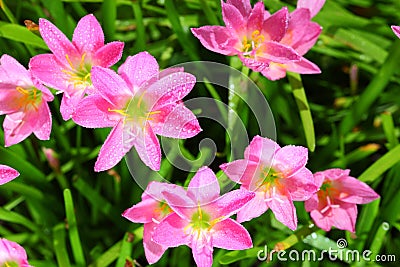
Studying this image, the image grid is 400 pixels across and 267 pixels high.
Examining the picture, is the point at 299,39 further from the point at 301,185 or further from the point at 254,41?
the point at 301,185

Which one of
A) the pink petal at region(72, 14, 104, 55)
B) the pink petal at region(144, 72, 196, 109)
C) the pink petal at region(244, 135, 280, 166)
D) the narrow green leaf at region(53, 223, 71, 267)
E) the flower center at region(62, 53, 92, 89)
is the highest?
the pink petal at region(72, 14, 104, 55)

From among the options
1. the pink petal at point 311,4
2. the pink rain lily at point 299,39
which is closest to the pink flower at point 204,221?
the pink rain lily at point 299,39

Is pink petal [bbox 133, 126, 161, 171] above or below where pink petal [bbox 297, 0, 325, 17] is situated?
below

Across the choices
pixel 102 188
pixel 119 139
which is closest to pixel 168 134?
pixel 119 139

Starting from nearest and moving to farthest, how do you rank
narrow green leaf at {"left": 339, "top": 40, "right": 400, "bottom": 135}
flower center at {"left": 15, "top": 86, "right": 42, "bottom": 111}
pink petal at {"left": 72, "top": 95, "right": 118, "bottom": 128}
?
pink petal at {"left": 72, "top": 95, "right": 118, "bottom": 128} → flower center at {"left": 15, "top": 86, "right": 42, "bottom": 111} → narrow green leaf at {"left": 339, "top": 40, "right": 400, "bottom": 135}

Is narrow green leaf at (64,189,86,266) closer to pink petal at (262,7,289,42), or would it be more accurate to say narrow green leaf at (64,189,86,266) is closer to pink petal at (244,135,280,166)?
pink petal at (244,135,280,166)

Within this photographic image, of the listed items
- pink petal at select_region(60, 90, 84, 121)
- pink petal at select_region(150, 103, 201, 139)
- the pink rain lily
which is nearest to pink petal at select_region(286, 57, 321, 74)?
the pink rain lily

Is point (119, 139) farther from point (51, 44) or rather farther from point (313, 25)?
point (313, 25)

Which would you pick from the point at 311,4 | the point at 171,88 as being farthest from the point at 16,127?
the point at 311,4

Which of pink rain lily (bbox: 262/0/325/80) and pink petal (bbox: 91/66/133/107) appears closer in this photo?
pink petal (bbox: 91/66/133/107)
